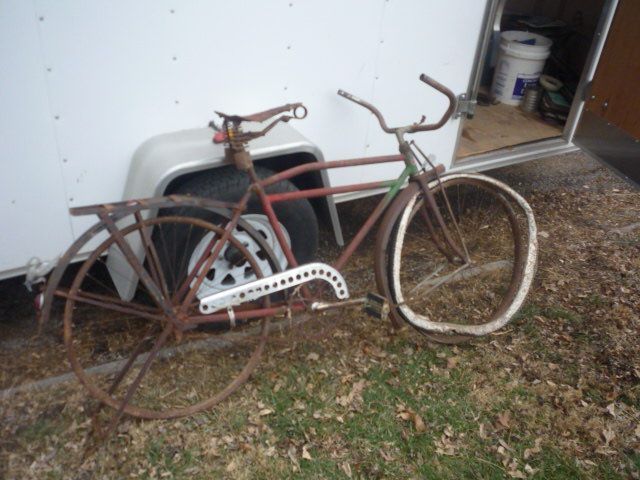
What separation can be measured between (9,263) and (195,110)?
1.11 metres

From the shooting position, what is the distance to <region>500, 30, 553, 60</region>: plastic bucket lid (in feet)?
16.6

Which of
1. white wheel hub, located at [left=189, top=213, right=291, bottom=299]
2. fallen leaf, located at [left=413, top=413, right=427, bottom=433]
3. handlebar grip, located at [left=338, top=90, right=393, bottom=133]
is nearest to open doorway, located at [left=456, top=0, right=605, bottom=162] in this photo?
handlebar grip, located at [left=338, top=90, right=393, bottom=133]

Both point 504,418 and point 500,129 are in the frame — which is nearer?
point 504,418

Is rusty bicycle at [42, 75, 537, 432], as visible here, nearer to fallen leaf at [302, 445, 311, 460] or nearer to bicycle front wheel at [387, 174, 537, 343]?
bicycle front wheel at [387, 174, 537, 343]

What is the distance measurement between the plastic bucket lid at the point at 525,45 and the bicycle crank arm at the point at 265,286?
344cm

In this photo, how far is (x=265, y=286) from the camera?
2.62 meters

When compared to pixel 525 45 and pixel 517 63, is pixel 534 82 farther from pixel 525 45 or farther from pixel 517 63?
pixel 525 45

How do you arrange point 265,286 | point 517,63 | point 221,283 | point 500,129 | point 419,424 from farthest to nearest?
point 517,63
point 500,129
point 221,283
point 419,424
point 265,286

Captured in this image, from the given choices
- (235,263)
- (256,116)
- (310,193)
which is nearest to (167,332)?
(235,263)

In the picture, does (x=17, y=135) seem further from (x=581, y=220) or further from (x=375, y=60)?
(x=581, y=220)

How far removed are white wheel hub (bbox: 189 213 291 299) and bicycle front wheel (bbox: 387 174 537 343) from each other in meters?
→ 0.70

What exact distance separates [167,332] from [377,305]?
1.09 metres

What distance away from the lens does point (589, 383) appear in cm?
305

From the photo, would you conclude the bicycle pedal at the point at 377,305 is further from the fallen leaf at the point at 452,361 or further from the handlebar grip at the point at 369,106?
the handlebar grip at the point at 369,106
